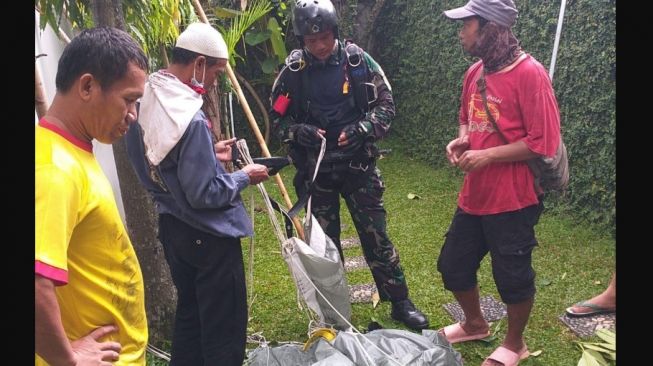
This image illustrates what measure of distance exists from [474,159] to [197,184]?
4.82 feet

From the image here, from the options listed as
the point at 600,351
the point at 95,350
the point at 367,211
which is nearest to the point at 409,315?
the point at 367,211

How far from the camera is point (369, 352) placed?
308cm

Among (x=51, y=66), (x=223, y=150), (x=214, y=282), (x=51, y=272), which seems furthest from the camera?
(x=51, y=66)

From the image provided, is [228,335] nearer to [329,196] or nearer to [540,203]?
[329,196]

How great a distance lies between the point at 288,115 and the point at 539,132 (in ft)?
5.52

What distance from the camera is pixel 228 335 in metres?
2.65

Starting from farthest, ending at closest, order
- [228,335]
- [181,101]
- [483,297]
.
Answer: [483,297] < [228,335] < [181,101]

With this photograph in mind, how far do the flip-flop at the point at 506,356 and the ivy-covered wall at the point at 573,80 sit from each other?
8.08 feet

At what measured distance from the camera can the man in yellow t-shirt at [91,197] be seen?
56.9 inches

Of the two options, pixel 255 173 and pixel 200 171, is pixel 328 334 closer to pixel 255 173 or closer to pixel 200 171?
pixel 255 173

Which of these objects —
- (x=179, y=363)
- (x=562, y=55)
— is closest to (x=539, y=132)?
(x=179, y=363)

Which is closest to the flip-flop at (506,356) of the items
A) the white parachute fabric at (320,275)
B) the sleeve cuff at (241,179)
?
the white parachute fabric at (320,275)

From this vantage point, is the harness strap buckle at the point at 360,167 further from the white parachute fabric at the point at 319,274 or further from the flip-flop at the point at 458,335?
the flip-flop at the point at 458,335

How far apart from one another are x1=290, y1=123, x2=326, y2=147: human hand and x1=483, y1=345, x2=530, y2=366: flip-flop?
1.65 m
